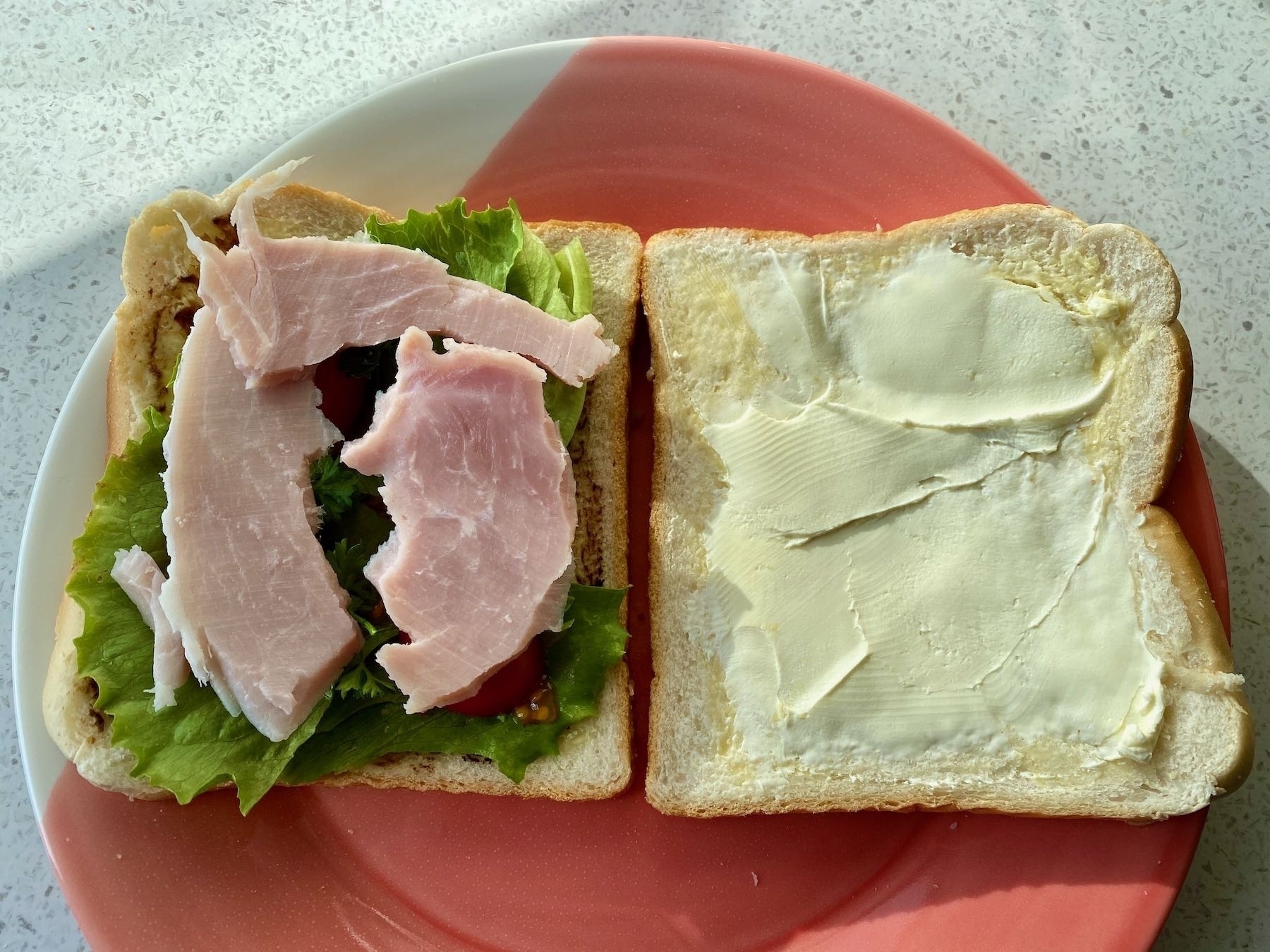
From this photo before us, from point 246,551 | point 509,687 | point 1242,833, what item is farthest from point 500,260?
point 1242,833

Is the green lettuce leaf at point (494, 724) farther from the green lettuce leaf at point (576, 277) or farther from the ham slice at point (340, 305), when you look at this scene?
the green lettuce leaf at point (576, 277)

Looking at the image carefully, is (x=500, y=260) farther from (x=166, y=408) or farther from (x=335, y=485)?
(x=166, y=408)

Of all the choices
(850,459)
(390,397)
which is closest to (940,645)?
(850,459)

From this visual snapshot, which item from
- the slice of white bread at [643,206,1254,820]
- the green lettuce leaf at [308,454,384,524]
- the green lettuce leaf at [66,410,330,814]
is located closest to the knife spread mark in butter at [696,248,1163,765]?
the slice of white bread at [643,206,1254,820]

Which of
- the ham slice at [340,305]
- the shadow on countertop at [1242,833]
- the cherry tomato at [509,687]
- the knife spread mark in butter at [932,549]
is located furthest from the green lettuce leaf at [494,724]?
the shadow on countertop at [1242,833]

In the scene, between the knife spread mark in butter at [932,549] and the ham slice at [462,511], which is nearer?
the ham slice at [462,511]
